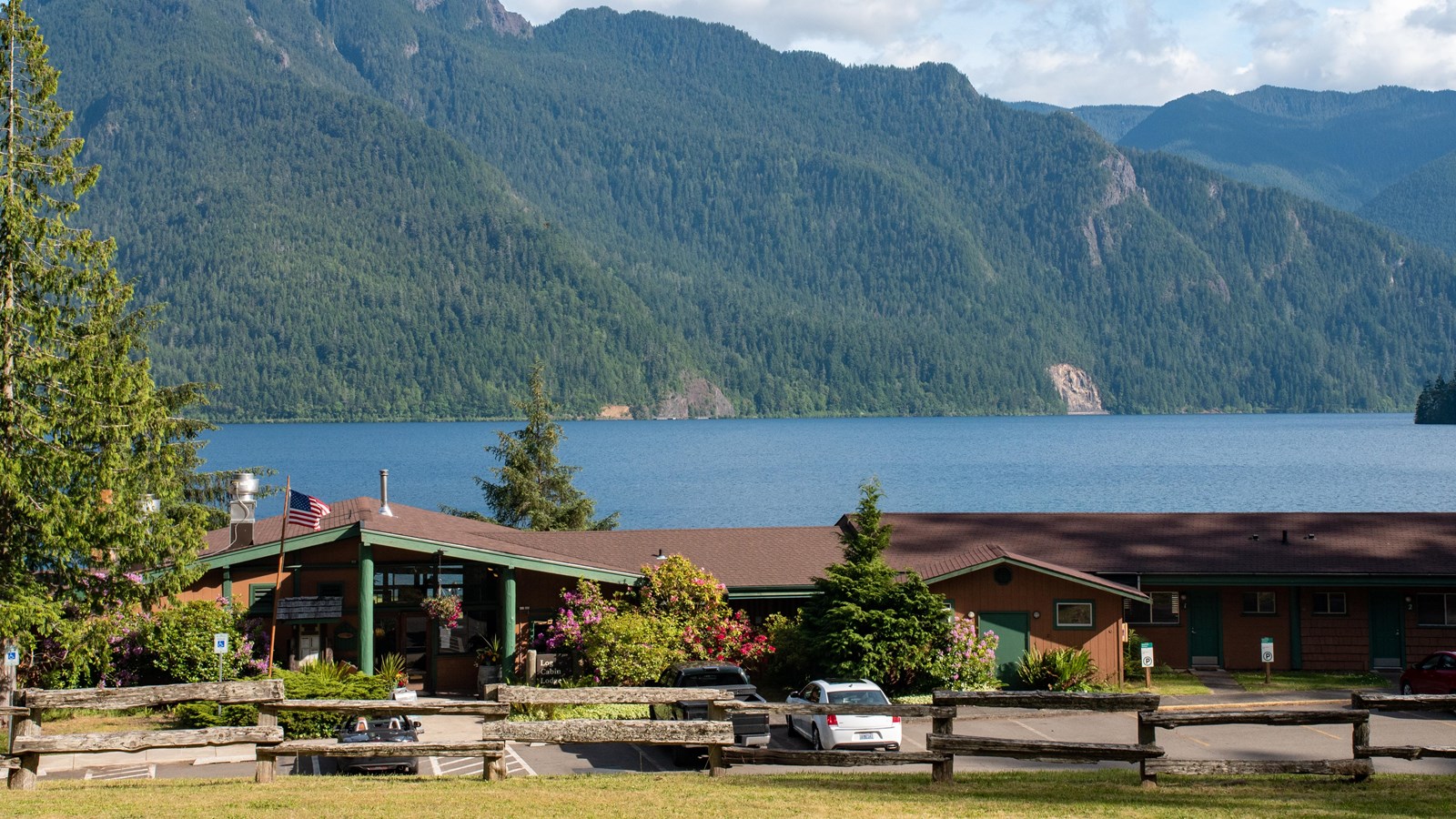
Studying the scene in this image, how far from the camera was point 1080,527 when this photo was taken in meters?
40.6

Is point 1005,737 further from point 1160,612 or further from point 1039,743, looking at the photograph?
point 1160,612

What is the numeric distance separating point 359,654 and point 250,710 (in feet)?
13.0

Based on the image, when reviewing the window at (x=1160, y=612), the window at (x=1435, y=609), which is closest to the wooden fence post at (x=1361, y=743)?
the window at (x=1160, y=612)

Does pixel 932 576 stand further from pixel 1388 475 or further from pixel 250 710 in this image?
pixel 1388 475

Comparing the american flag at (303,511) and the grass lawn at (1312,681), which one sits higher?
the american flag at (303,511)

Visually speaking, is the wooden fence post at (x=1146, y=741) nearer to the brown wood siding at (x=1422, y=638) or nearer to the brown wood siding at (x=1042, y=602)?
the brown wood siding at (x=1042, y=602)

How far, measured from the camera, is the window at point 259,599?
33062mm

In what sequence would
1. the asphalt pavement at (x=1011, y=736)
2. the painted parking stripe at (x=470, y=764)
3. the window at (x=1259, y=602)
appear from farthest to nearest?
the window at (x=1259, y=602)
the painted parking stripe at (x=470, y=764)
the asphalt pavement at (x=1011, y=736)

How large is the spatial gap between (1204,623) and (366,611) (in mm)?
19853

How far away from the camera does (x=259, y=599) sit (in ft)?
110

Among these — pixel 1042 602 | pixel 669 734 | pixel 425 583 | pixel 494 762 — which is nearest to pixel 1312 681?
pixel 1042 602

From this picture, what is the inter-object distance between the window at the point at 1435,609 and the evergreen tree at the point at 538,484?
1335 inches

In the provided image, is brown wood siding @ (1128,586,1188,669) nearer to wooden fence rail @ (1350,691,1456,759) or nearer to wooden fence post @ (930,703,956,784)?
wooden fence rail @ (1350,691,1456,759)

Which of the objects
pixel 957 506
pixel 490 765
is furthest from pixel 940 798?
pixel 957 506
